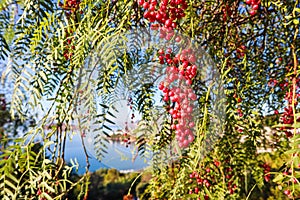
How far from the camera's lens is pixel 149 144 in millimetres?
542

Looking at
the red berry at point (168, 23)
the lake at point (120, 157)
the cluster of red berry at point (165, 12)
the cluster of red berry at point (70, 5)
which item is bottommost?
the lake at point (120, 157)

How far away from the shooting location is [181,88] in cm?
45

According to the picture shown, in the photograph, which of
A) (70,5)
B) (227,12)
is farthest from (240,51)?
(70,5)

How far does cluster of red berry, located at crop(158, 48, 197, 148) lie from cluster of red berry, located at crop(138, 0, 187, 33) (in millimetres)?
39

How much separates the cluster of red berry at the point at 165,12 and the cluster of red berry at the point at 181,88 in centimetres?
4

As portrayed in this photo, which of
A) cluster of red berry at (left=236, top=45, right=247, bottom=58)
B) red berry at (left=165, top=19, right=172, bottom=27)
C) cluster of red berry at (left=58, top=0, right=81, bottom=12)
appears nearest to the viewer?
red berry at (left=165, top=19, right=172, bottom=27)

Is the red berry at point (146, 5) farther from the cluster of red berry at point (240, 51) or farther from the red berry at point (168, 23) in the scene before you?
the cluster of red berry at point (240, 51)

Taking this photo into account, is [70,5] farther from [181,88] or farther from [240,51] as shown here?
[240,51]

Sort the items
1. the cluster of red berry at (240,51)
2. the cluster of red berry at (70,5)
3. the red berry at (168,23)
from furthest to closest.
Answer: the cluster of red berry at (240,51) < the cluster of red berry at (70,5) < the red berry at (168,23)

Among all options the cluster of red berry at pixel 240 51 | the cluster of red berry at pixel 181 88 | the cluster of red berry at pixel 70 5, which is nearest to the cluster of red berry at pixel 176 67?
the cluster of red berry at pixel 181 88

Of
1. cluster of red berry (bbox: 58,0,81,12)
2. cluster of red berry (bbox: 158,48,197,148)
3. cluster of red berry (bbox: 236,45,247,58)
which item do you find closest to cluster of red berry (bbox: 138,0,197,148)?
cluster of red berry (bbox: 158,48,197,148)

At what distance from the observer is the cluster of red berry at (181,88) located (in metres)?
0.44

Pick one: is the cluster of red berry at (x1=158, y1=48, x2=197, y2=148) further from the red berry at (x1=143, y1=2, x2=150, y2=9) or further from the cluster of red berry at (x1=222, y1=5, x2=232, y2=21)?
the cluster of red berry at (x1=222, y1=5, x2=232, y2=21)

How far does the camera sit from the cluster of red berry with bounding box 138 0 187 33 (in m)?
0.44
